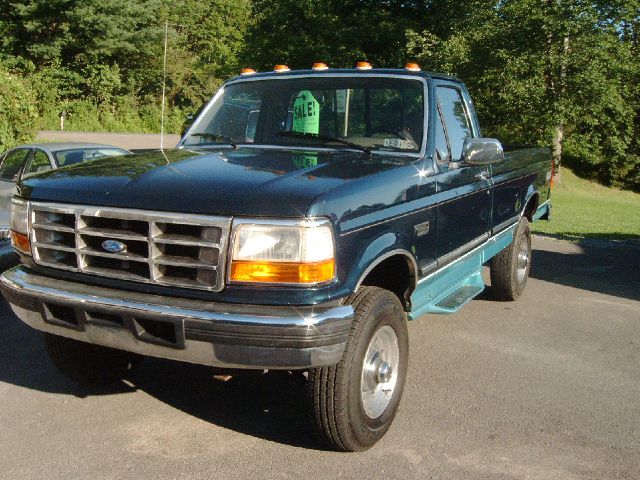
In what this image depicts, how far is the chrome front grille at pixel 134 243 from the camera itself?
3.09 meters

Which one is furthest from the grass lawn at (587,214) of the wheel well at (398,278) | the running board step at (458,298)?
the wheel well at (398,278)

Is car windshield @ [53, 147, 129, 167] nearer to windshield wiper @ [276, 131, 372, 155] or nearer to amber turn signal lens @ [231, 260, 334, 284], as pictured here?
windshield wiper @ [276, 131, 372, 155]

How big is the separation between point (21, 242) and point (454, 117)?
317 cm

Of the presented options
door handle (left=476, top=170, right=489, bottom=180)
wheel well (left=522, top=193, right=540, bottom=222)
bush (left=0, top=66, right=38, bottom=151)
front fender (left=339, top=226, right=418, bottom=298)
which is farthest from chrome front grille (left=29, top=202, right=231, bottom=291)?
bush (left=0, top=66, right=38, bottom=151)

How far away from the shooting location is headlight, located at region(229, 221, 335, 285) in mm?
3016

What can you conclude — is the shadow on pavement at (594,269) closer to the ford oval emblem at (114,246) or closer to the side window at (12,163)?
the ford oval emblem at (114,246)

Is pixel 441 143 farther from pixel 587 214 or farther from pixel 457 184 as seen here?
pixel 587 214

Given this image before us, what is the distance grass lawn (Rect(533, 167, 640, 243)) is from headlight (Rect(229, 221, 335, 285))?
31.7 feet

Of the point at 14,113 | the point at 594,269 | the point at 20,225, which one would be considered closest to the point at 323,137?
the point at 20,225

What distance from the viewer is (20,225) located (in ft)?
12.1

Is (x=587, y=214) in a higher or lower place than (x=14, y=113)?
lower

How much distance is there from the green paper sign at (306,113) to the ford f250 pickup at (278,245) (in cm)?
1

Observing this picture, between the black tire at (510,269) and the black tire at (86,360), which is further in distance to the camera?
the black tire at (510,269)

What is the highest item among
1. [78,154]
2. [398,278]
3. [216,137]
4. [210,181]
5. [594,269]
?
[216,137]
